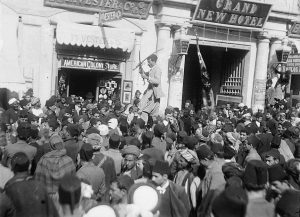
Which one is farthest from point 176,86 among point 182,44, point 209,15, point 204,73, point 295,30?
point 295,30

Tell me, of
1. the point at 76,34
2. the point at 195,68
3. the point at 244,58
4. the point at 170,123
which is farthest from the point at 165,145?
the point at 195,68

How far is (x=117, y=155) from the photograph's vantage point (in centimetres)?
609

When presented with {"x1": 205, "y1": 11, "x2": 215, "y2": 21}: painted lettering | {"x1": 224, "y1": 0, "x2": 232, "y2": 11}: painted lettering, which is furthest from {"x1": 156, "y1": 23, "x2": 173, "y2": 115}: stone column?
{"x1": 224, "y1": 0, "x2": 232, "y2": 11}: painted lettering

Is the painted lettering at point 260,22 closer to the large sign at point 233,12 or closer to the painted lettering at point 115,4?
the large sign at point 233,12

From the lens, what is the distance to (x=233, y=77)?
61.7 ft

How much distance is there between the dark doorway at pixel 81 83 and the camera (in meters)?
17.2

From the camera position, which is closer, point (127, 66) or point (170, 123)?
point (170, 123)

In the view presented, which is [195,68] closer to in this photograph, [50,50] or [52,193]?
[50,50]

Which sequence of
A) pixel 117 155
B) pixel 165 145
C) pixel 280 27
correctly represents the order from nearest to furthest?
1. pixel 117 155
2. pixel 165 145
3. pixel 280 27

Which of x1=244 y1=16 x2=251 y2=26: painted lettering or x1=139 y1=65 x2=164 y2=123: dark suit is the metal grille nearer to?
x1=244 y1=16 x2=251 y2=26: painted lettering

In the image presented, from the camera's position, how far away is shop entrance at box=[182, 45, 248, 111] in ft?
60.7

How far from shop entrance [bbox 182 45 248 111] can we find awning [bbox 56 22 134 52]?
182 inches

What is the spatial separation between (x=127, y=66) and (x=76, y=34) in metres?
2.46

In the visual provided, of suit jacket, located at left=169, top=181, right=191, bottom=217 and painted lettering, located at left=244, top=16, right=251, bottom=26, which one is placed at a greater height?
painted lettering, located at left=244, top=16, right=251, bottom=26
